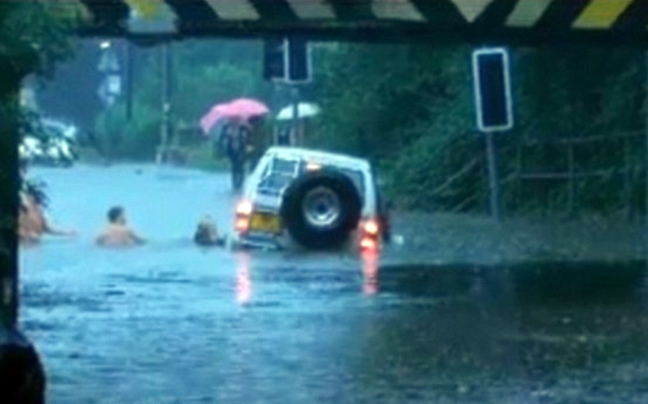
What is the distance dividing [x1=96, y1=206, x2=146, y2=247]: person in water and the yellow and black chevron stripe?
8291 millimetres

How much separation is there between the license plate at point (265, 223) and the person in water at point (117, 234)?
149 cm

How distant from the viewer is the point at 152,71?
82.5 m

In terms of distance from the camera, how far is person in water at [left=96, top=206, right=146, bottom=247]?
30.9 m

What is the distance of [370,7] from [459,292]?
2495 millimetres

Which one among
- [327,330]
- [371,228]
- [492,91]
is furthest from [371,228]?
[327,330]

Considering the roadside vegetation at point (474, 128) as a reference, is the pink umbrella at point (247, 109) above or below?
above

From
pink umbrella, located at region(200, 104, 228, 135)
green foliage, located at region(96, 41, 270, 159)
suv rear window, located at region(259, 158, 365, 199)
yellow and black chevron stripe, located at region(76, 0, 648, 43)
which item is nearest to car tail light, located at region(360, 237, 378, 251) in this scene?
suv rear window, located at region(259, 158, 365, 199)

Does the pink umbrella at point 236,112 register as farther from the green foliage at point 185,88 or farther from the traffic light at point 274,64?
the traffic light at point 274,64

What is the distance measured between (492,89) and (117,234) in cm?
469

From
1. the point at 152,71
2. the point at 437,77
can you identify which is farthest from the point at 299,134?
the point at 152,71

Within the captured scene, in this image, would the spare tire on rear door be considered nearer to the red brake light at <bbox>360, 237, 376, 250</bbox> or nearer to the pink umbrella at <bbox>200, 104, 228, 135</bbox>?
the red brake light at <bbox>360, 237, 376, 250</bbox>

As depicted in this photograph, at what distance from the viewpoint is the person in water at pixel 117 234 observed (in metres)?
30.9

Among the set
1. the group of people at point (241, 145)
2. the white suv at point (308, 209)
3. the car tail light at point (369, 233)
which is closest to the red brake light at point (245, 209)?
the white suv at point (308, 209)

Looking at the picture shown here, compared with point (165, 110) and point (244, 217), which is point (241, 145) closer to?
point (244, 217)
